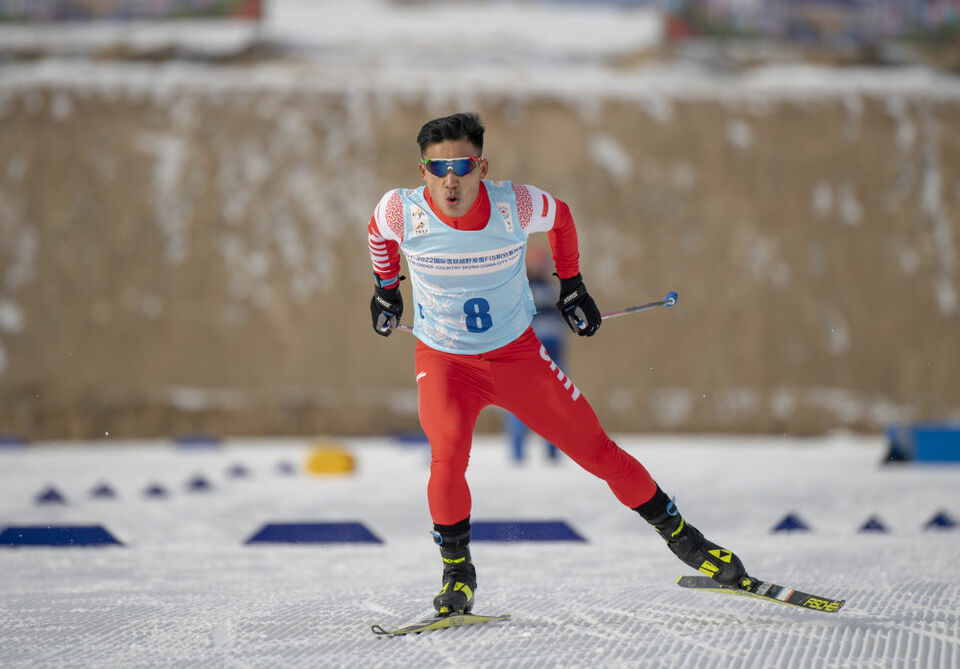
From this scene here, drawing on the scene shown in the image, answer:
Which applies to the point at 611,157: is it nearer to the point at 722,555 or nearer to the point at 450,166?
the point at 450,166

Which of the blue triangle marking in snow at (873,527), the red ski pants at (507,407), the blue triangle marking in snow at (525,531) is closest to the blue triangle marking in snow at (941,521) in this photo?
the blue triangle marking in snow at (873,527)

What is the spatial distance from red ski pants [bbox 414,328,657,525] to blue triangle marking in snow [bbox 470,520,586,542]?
6.40ft

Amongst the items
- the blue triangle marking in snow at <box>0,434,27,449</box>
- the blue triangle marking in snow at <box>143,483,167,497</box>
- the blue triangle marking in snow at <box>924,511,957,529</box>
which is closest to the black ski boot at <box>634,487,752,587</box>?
the blue triangle marking in snow at <box>924,511,957,529</box>

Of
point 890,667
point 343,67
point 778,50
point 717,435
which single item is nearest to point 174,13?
point 343,67

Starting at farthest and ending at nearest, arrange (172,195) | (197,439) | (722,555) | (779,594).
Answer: (172,195) < (197,439) < (722,555) < (779,594)

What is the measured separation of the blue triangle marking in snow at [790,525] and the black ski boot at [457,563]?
2.81 metres

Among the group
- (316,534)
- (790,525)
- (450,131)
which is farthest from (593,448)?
(790,525)

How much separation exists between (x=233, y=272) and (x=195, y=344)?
149 cm

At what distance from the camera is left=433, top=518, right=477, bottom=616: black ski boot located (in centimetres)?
348

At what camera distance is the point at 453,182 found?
358 cm

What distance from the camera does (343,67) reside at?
22.6 meters

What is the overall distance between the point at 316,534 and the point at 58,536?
3.99 feet

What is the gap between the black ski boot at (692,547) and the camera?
3.58 meters

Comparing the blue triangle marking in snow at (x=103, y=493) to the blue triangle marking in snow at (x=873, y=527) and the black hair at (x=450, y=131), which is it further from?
the black hair at (x=450, y=131)
